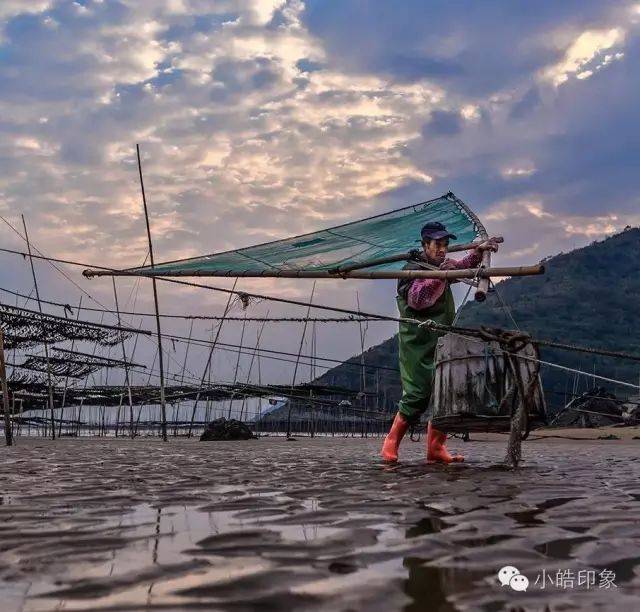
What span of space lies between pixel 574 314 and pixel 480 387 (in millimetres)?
72702

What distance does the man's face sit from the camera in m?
6.52

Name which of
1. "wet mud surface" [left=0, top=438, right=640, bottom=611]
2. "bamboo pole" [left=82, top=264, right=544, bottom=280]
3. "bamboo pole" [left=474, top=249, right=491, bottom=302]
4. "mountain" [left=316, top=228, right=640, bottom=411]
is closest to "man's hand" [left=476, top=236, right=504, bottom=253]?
"bamboo pole" [left=474, top=249, right=491, bottom=302]

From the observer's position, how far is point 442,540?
239 centimetres

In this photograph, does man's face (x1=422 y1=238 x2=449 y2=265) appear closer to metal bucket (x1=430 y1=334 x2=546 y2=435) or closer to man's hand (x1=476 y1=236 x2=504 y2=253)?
man's hand (x1=476 y1=236 x2=504 y2=253)

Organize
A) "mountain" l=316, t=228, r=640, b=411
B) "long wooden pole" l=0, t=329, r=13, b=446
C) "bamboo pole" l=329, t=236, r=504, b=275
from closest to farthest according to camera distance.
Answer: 1. "bamboo pole" l=329, t=236, r=504, b=275
2. "long wooden pole" l=0, t=329, r=13, b=446
3. "mountain" l=316, t=228, r=640, b=411

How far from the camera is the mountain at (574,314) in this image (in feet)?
202

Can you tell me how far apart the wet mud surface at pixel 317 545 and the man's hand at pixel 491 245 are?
233 centimetres

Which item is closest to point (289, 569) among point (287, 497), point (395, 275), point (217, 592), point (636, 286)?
point (217, 592)

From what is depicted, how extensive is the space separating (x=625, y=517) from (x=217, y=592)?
6.70 ft

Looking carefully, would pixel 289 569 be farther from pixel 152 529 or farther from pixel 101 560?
pixel 152 529

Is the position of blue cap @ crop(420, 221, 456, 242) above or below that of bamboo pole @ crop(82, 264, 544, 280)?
above

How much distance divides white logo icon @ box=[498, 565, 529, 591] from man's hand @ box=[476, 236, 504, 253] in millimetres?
4303

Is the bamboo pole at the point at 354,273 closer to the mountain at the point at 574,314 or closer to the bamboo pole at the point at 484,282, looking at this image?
the bamboo pole at the point at 484,282

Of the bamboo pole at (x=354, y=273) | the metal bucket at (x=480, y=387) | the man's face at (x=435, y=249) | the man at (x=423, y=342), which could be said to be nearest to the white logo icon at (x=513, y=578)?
the bamboo pole at (x=354, y=273)
